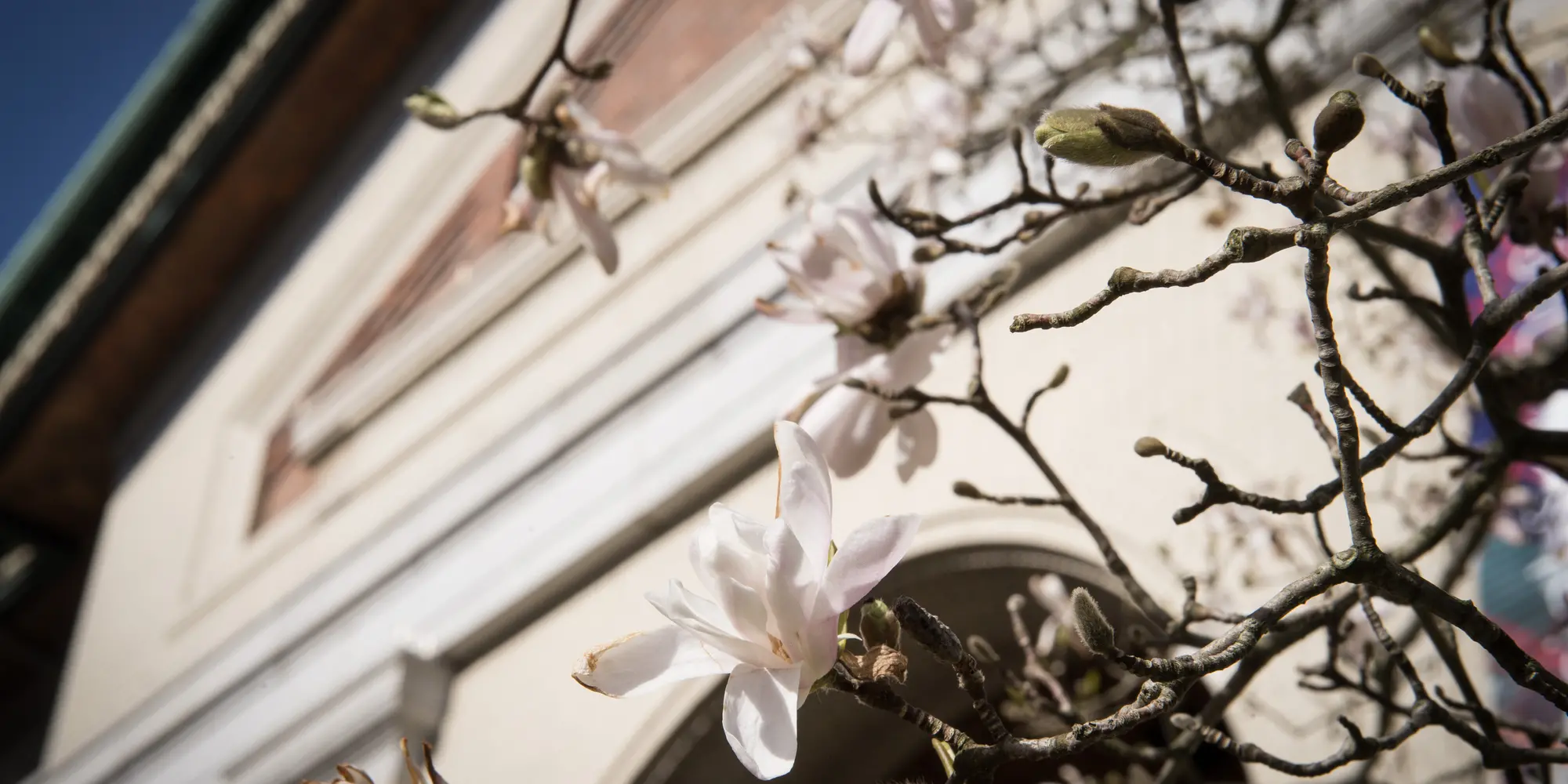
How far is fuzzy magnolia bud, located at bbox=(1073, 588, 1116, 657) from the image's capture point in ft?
Result: 1.07

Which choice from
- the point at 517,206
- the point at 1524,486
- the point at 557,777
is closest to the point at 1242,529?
the point at 1524,486

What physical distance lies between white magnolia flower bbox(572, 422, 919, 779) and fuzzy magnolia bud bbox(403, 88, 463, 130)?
42 centimetres

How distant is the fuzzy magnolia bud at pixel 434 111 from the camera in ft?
2.34

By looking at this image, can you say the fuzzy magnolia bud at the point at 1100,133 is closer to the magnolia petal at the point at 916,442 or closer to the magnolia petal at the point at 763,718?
the magnolia petal at the point at 763,718

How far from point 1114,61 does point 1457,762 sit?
2.84 ft

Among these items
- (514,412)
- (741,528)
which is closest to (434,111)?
(741,528)

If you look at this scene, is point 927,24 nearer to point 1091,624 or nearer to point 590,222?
point 590,222

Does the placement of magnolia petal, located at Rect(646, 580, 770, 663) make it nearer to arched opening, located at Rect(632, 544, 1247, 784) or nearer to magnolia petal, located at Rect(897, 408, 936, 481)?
magnolia petal, located at Rect(897, 408, 936, 481)

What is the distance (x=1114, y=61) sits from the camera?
1.32 m

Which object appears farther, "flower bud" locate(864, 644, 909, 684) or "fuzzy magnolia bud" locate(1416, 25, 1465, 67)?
"fuzzy magnolia bud" locate(1416, 25, 1465, 67)

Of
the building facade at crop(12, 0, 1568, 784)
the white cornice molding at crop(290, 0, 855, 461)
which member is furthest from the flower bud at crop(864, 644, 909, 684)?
the white cornice molding at crop(290, 0, 855, 461)

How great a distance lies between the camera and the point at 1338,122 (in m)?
0.32

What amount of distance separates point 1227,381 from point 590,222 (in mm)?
724

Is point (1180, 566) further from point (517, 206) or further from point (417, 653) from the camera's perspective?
point (417, 653)
